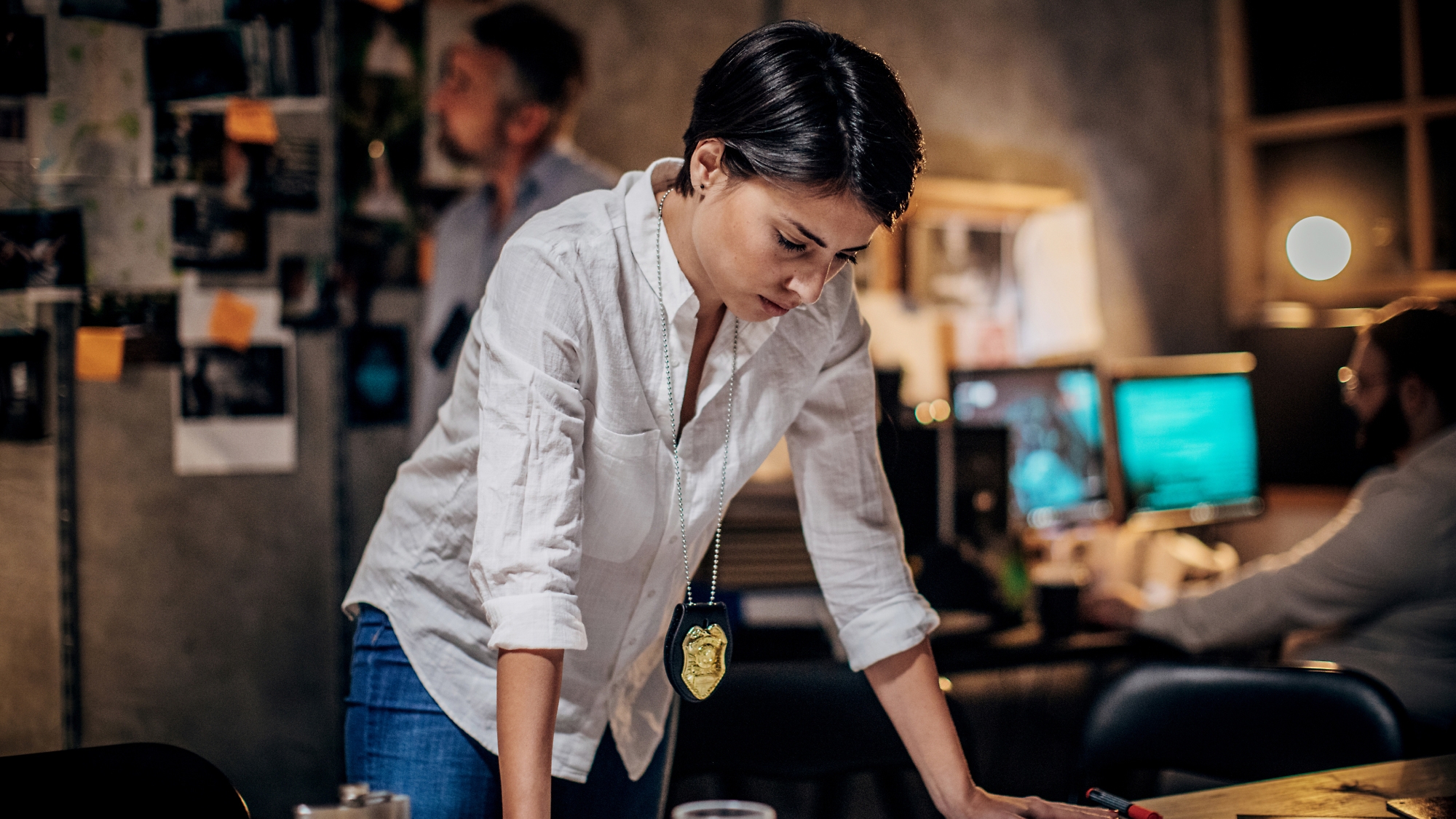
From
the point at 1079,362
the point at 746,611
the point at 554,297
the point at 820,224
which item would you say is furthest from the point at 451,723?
the point at 1079,362

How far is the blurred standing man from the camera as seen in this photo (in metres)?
2.61

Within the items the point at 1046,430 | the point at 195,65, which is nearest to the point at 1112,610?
the point at 1046,430

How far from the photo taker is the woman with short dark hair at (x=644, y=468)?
3.21 feet

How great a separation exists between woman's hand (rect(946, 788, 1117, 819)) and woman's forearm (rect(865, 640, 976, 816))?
12 mm

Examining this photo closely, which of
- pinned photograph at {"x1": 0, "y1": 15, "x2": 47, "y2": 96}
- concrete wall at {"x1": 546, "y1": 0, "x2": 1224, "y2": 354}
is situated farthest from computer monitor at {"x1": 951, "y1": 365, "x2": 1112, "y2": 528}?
pinned photograph at {"x1": 0, "y1": 15, "x2": 47, "y2": 96}

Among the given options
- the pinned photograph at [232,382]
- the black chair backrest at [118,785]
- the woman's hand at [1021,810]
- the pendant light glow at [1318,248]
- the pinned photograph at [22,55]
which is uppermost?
the pinned photograph at [22,55]

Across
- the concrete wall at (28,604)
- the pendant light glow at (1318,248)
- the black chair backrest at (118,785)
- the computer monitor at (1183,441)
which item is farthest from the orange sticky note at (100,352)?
the pendant light glow at (1318,248)

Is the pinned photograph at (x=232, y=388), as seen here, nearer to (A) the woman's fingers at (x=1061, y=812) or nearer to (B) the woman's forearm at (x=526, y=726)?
(B) the woman's forearm at (x=526, y=726)

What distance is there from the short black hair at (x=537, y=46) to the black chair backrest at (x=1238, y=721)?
174cm

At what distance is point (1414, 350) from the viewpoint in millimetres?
2428

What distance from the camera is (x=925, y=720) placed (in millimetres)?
1247

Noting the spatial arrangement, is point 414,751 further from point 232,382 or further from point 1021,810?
point 232,382

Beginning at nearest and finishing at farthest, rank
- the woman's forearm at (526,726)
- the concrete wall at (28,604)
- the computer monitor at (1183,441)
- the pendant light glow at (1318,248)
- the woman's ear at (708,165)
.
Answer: the woman's forearm at (526,726) < the woman's ear at (708,165) < the concrete wall at (28,604) < the computer monitor at (1183,441) < the pendant light glow at (1318,248)

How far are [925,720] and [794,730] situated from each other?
27 centimetres
